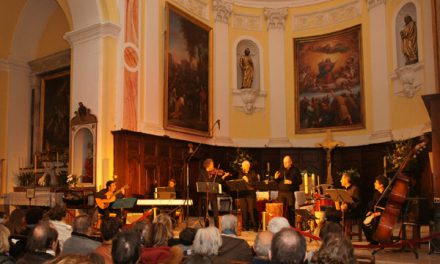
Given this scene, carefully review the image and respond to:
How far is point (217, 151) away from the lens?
1638 cm

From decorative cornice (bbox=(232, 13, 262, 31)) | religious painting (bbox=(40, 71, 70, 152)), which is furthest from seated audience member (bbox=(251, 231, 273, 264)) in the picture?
decorative cornice (bbox=(232, 13, 262, 31))

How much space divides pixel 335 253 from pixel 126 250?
142 cm

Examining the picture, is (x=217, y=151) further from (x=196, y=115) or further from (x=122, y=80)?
(x=122, y=80)

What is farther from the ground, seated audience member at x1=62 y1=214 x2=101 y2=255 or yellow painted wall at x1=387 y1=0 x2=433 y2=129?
yellow painted wall at x1=387 y1=0 x2=433 y2=129

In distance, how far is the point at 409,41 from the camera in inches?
555

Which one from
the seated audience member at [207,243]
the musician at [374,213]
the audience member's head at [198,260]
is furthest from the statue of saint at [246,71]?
the audience member's head at [198,260]

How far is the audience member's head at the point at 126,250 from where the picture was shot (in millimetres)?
3148

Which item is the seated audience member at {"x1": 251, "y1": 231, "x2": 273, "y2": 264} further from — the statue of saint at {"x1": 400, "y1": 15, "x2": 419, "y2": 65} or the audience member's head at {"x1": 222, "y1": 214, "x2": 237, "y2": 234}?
the statue of saint at {"x1": 400, "y1": 15, "x2": 419, "y2": 65}

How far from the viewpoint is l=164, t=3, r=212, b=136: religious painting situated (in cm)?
1461

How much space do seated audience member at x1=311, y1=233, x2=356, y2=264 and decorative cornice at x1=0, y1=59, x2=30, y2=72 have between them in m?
15.3

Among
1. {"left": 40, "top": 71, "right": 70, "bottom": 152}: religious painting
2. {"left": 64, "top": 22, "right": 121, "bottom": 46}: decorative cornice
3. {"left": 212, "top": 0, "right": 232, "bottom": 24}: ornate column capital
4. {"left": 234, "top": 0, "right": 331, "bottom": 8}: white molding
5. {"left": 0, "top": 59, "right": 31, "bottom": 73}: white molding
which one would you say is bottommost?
{"left": 40, "top": 71, "right": 70, "bottom": 152}: religious painting

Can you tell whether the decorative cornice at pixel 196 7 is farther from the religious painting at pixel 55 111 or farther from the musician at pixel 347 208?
the musician at pixel 347 208

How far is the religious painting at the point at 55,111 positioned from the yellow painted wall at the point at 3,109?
1.15 m

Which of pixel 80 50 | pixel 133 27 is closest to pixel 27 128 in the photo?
pixel 80 50
